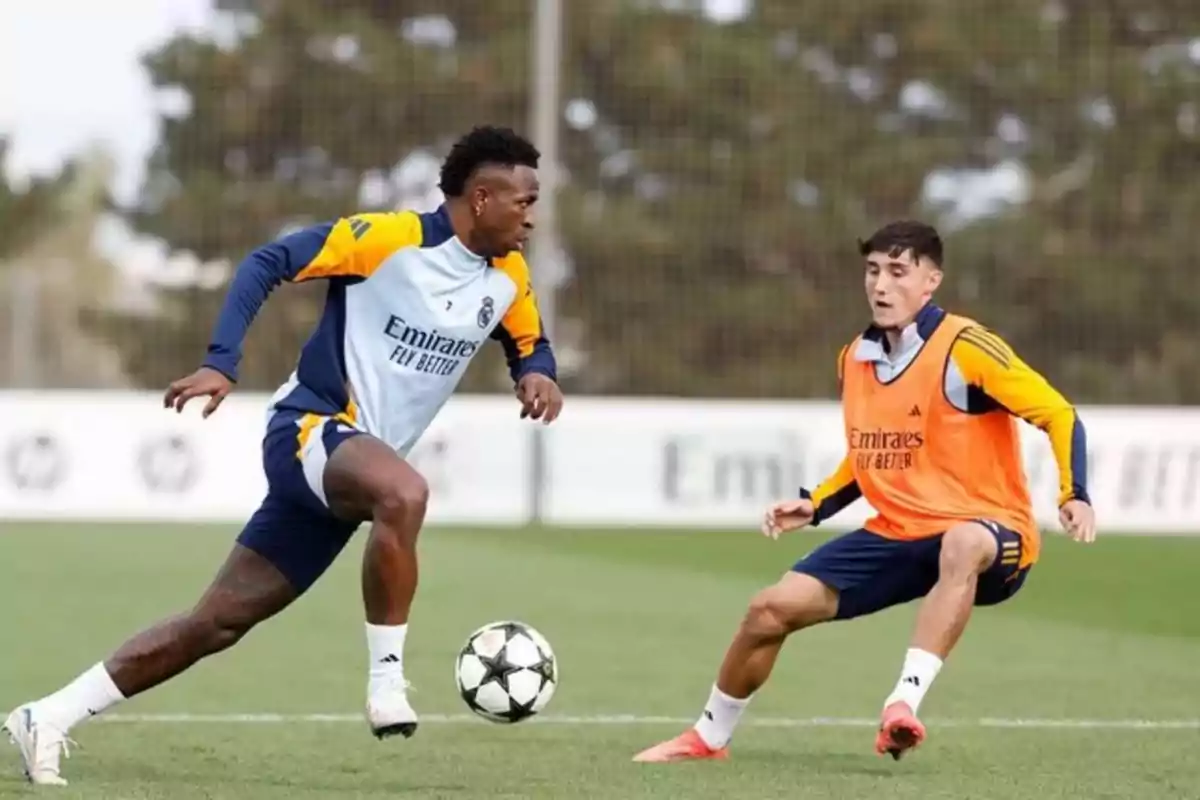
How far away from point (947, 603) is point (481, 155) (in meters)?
1.96

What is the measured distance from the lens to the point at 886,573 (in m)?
7.94

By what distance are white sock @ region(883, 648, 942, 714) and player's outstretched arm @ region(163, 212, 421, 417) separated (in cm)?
195

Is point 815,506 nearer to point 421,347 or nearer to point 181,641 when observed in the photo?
point 421,347

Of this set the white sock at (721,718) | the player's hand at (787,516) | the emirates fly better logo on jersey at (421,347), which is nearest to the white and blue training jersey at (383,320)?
the emirates fly better logo on jersey at (421,347)

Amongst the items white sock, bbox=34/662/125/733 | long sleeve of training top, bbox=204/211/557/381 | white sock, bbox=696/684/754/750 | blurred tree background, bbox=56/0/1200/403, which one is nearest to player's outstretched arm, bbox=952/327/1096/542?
white sock, bbox=696/684/754/750

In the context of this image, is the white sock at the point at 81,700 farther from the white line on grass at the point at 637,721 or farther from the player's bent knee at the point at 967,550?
the player's bent knee at the point at 967,550

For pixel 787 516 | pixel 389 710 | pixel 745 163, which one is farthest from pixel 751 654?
pixel 745 163

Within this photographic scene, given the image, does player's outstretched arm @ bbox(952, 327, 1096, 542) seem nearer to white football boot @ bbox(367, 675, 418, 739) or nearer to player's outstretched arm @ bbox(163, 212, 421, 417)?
player's outstretched arm @ bbox(163, 212, 421, 417)

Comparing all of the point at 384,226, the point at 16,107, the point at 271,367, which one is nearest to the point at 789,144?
the point at 271,367

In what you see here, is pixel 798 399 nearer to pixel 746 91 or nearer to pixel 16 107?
pixel 746 91

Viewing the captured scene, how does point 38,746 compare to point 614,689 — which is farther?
point 614,689

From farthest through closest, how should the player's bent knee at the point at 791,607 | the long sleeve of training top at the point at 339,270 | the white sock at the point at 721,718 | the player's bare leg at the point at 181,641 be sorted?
the white sock at the point at 721,718
the player's bent knee at the point at 791,607
the player's bare leg at the point at 181,641
the long sleeve of training top at the point at 339,270

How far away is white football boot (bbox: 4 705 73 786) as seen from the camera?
283 inches

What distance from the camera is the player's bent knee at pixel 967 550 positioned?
A: 7.71 m
